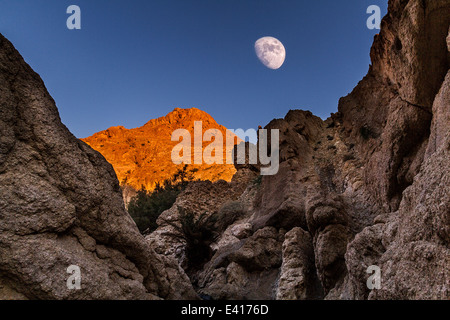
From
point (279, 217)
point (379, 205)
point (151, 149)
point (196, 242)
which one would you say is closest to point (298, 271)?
point (379, 205)

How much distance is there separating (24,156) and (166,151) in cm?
5374

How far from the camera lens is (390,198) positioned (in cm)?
438

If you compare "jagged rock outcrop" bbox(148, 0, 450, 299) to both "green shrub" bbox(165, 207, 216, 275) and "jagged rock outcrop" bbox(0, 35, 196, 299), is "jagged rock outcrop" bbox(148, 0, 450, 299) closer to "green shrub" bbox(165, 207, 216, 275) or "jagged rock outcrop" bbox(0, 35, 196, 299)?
"green shrub" bbox(165, 207, 216, 275)

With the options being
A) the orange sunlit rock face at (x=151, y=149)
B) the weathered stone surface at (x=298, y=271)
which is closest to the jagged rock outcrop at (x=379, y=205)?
the weathered stone surface at (x=298, y=271)

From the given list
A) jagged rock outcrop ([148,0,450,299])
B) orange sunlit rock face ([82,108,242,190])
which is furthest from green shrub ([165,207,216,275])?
orange sunlit rock face ([82,108,242,190])

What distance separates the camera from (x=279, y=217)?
658 cm

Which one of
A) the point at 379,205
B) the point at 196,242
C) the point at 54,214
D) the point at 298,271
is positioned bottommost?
the point at 298,271

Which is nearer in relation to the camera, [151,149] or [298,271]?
[298,271]

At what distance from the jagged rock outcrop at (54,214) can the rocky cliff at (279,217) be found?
11 mm

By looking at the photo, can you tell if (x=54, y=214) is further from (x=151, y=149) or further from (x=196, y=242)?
(x=151, y=149)

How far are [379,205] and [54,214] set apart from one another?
5.05 m

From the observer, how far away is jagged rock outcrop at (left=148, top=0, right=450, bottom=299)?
2.28 metres

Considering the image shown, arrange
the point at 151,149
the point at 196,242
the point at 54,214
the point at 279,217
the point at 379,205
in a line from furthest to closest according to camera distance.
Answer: the point at 151,149 → the point at 196,242 → the point at 279,217 → the point at 379,205 → the point at 54,214
